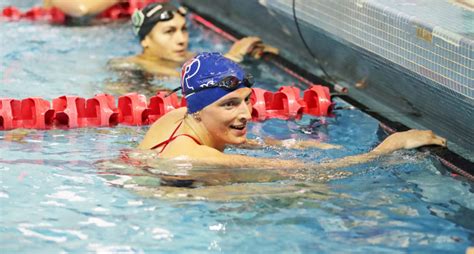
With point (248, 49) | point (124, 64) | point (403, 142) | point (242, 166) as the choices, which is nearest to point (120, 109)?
point (124, 64)

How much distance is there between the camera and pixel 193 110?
533cm

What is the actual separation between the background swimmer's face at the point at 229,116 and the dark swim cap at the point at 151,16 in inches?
115

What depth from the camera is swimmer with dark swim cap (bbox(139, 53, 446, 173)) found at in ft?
17.1

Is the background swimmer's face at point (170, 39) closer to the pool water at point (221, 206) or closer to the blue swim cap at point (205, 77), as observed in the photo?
the pool water at point (221, 206)

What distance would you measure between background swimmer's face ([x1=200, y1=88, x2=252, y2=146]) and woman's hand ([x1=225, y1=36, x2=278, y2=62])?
9.52 ft

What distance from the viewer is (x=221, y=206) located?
16.3 feet

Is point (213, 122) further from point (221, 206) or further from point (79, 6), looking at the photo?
point (79, 6)

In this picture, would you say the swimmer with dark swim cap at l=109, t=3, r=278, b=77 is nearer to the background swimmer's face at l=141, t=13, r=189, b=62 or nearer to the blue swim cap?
the background swimmer's face at l=141, t=13, r=189, b=62

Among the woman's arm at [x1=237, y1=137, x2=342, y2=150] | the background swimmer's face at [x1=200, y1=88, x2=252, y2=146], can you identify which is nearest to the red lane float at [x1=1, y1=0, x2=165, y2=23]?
the woman's arm at [x1=237, y1=137, x2=342, y2=150]

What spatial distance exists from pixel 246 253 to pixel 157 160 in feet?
3.21

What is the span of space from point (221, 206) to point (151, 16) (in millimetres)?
3437

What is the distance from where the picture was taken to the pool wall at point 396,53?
5.76 metres

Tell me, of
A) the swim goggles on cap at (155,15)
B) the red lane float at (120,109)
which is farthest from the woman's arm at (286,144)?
the swim goggles on cap at (155,15)

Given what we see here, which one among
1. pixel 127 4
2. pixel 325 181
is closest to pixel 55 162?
pixel 325 181
